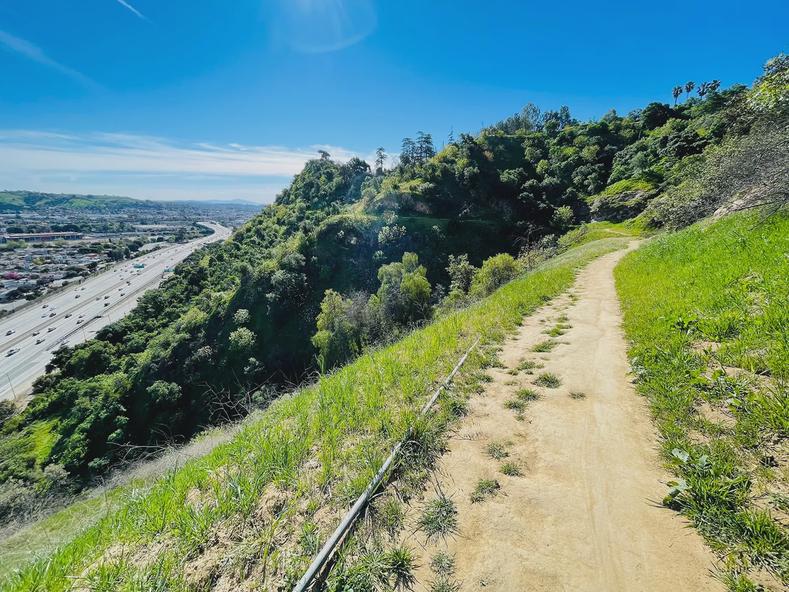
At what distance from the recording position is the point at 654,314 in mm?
7305

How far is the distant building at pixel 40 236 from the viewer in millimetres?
155875

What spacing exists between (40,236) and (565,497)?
253945 mm

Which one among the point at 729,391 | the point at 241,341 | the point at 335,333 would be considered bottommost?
the point at 241,341

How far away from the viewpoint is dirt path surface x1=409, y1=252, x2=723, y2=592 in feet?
8.33

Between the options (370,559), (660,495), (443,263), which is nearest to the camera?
(370,559)

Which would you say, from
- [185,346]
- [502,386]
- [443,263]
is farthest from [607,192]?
[185,346]

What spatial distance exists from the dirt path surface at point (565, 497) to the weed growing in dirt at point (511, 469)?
44mm

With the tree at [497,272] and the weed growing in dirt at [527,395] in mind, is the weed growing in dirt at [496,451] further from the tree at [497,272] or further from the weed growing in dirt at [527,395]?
the tree at [497,272]

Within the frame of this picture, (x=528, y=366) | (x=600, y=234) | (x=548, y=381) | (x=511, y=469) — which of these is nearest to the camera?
(x=511, y=469)

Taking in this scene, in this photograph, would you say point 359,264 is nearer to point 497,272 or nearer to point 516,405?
point 497,272

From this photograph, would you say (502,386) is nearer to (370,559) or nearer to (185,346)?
(370,559)

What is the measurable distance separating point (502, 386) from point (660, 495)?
275 centimetres

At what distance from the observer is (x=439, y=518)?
3152 mm

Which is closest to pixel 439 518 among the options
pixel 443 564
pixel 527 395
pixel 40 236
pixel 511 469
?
pixel 443 564
